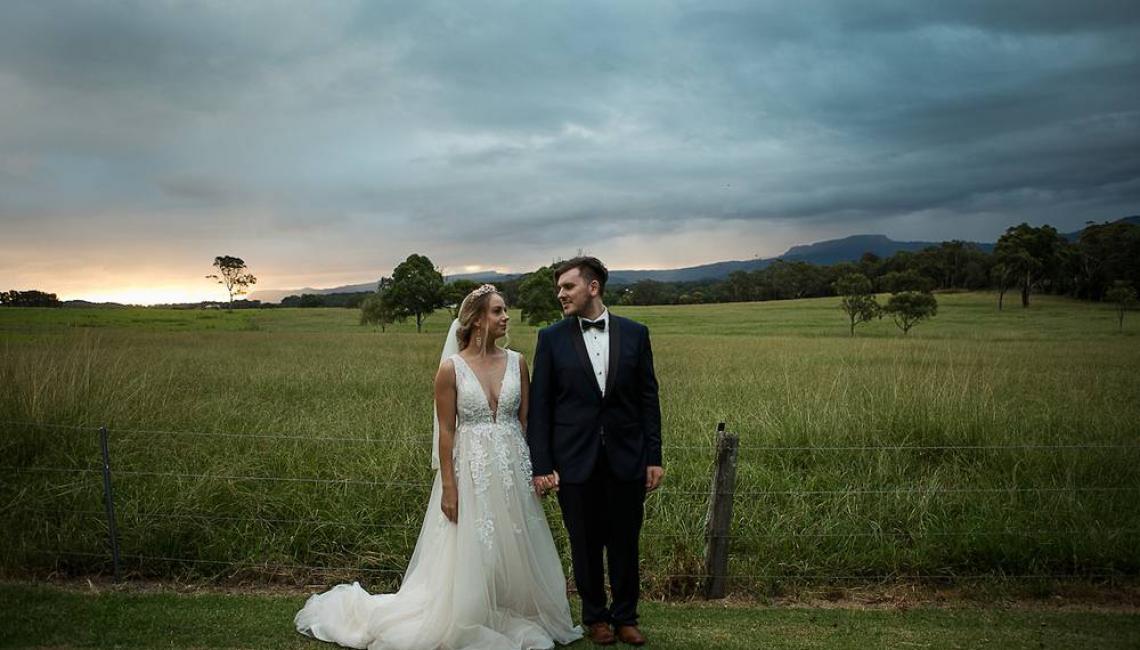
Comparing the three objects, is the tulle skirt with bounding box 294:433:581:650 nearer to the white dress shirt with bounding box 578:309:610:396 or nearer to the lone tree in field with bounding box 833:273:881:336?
the white dress shirt with bounding box 578:309:610:396

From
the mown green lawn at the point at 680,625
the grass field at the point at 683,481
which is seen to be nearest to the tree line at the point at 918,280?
the grass field at the point at 683,481

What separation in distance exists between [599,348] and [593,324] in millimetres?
153

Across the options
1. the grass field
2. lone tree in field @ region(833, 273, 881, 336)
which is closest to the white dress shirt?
the grass field

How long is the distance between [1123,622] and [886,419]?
425 cm

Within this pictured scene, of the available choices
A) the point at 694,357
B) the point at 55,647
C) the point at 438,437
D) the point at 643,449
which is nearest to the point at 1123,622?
the point at 643,449

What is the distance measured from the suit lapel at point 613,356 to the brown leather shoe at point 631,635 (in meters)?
1.55

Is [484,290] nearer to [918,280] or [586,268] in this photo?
[586,268]

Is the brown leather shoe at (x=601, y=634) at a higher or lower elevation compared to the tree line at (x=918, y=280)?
lower

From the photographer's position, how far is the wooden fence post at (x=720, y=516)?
5.24 meters

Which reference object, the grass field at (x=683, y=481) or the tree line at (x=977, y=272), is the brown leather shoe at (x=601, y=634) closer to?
the grass field at (x=683, y=481)

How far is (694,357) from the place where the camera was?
2323 cm

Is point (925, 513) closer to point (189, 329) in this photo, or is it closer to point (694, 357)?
point (694, 357)

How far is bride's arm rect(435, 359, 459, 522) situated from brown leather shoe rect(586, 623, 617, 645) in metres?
1.16

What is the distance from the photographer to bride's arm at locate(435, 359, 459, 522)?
4.20 m
